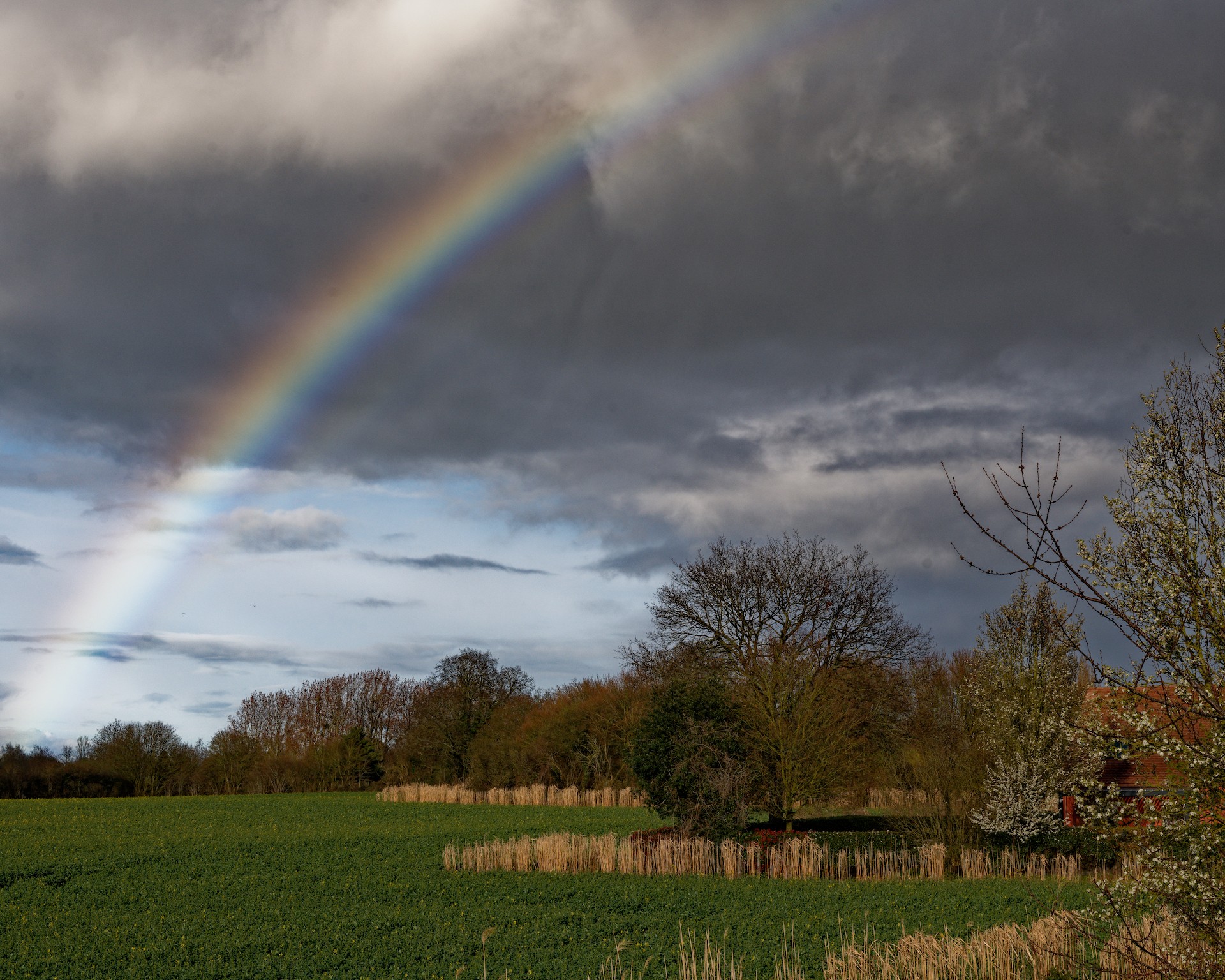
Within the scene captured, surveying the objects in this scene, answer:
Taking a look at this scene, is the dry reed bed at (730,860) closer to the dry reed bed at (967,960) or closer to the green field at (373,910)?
the green field at (373,910)

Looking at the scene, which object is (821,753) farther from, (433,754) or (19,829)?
(433,754)

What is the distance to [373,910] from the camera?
59.7ft

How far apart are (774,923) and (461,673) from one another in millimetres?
55697

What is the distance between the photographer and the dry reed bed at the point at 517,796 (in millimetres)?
50031

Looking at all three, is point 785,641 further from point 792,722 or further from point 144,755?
point 144,755

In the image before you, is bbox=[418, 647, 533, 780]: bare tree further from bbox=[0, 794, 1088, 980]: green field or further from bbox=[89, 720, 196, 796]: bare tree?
bbox=[0, 794, 1088, 980]: green field

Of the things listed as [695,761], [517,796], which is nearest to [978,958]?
[695,761]

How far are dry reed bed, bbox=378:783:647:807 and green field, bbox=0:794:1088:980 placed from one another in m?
19.4

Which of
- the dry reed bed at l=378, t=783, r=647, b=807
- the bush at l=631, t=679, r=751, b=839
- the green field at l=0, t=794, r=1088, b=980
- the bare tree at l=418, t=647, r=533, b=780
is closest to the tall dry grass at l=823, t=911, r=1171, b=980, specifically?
the green field at l=0, t=794, r=1088, b=980

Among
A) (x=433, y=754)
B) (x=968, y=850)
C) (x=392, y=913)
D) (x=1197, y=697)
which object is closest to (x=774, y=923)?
(x=392, y=913)

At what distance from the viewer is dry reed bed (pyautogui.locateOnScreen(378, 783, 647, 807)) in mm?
50031

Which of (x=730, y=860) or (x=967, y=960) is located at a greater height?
(x=967, y=960)

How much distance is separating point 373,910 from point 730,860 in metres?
9.39

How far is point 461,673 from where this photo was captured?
69.7 m
